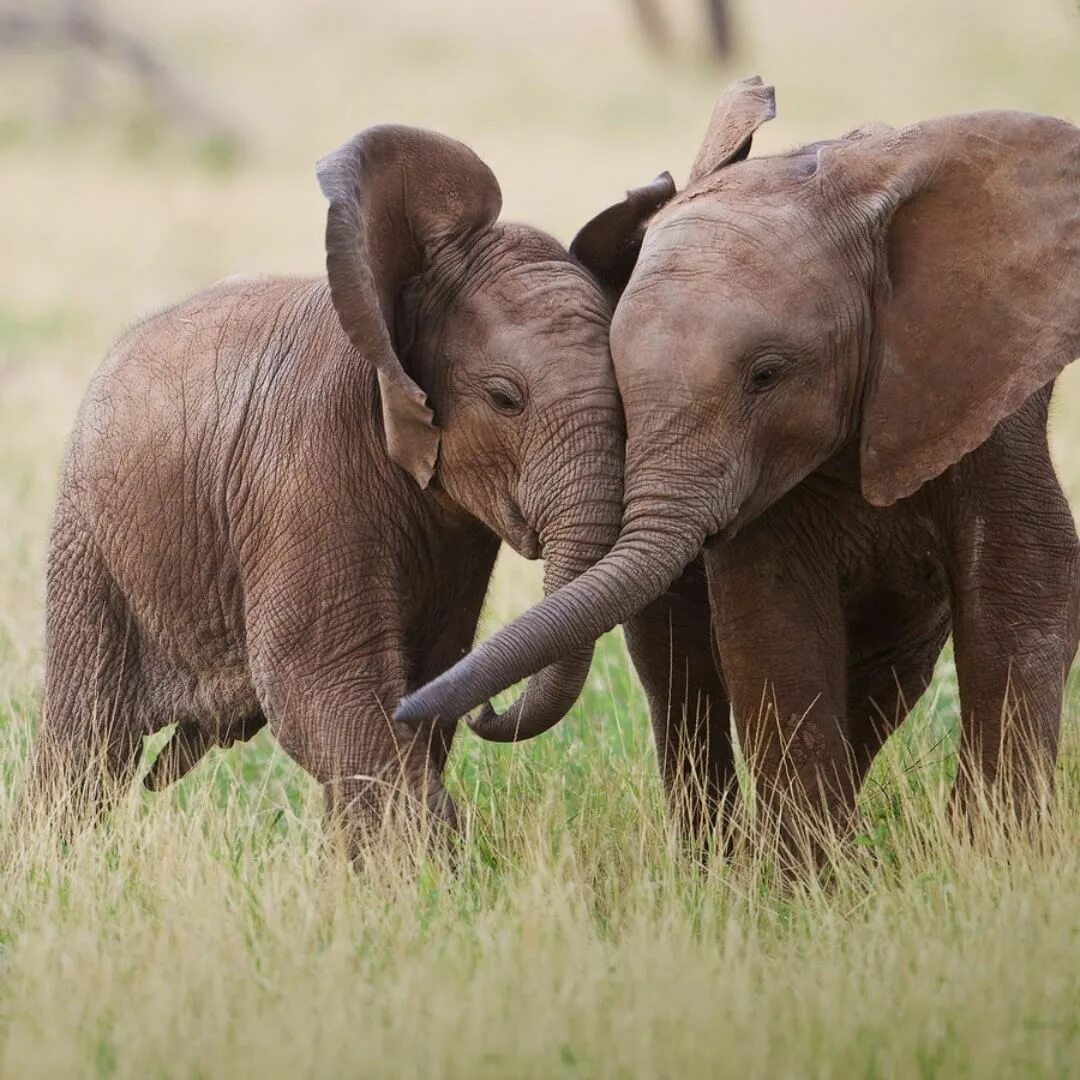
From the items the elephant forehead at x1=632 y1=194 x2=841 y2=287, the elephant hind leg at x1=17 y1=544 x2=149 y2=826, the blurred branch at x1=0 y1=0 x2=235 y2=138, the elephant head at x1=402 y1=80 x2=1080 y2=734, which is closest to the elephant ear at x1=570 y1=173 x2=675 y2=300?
the elephant head at x1=402 y1=80 x2=1080 y2=734

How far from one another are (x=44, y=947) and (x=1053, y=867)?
8.24 ft

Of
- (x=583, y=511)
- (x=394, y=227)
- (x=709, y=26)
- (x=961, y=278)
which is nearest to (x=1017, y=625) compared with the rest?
(x=961, y=278)

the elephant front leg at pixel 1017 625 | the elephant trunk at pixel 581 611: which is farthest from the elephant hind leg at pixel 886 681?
the elephant trunk at pixel 581 611

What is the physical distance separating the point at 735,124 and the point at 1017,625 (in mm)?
1740

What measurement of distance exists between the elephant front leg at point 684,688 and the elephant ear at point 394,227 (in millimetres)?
1276

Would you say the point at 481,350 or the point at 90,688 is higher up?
the point at 481,350

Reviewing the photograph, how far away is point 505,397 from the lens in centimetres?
573

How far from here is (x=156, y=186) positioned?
27766mm

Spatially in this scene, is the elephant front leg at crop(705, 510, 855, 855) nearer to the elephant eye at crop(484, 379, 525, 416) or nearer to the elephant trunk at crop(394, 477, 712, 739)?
the elephant trunk at crop(394, 477, 712, 739)

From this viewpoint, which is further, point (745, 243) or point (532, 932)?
point (745, 243)

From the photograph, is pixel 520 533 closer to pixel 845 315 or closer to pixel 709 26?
pixel 845 315

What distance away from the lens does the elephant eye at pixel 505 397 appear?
5.71 m

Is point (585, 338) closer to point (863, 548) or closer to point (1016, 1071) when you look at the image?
point (863, 548)

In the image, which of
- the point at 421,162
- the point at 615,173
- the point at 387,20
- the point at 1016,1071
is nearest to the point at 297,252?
the point at 615,173
